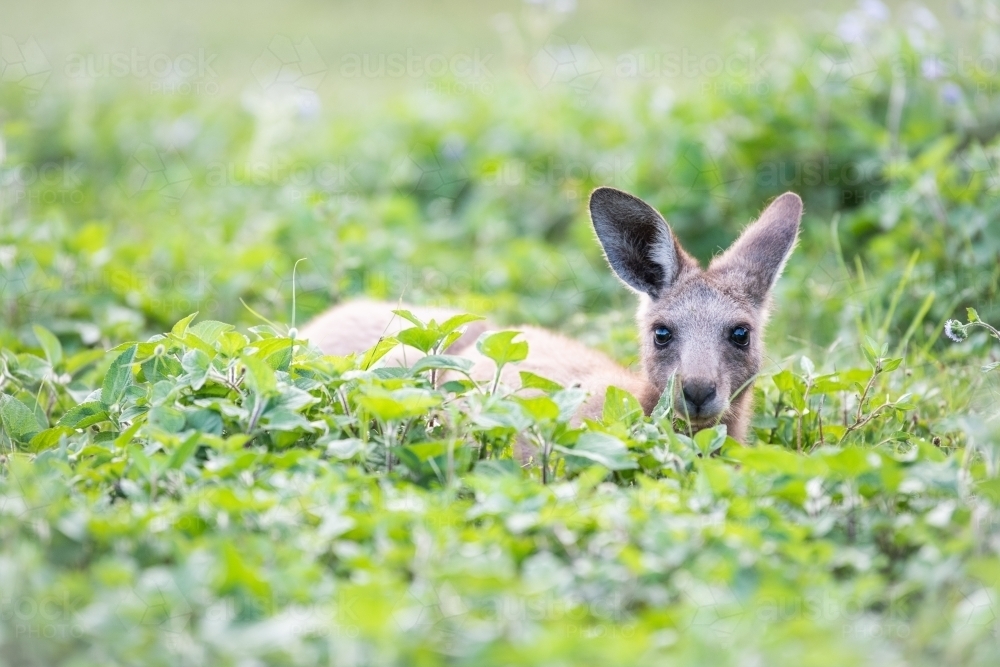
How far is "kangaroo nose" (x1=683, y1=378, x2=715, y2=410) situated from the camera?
15.5 ft

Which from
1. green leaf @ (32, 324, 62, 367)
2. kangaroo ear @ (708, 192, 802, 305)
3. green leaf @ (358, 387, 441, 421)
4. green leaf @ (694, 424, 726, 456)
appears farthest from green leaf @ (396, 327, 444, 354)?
kangaroo ear @ (708, 192, 802, 305)

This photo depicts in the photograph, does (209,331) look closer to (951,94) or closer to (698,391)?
(698,391)

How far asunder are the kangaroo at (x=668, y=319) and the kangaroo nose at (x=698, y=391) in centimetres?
8

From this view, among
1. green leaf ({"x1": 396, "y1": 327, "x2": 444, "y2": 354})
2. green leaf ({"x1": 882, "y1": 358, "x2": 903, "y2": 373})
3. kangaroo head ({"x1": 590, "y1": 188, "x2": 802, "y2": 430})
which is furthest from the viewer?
kangaroo head ({"x1": 590, "y1": 188, "x2": 802, "y2": 430})

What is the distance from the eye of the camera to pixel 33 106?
10492mm

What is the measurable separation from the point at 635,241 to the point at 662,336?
536 mm

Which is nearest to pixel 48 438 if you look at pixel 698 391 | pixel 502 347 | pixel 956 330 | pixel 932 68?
pixel 502 347

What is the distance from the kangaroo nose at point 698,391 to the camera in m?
4.72

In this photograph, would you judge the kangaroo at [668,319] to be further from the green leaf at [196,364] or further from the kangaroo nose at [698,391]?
the green leaf at [196,364]

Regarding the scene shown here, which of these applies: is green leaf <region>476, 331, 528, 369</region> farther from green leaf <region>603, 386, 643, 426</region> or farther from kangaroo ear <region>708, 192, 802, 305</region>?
kangaroo ear <region>708, 192, 802, 305</region>

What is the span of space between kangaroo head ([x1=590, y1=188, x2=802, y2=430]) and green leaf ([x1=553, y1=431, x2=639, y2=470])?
3.58 ft

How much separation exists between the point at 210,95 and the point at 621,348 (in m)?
7.25

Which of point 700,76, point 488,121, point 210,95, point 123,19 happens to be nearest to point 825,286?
point 488,121

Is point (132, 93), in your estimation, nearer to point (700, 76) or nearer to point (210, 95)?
point (210, 95)
